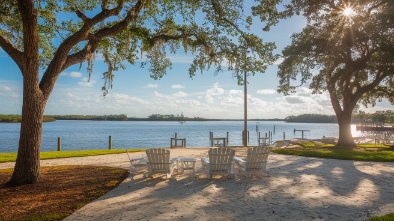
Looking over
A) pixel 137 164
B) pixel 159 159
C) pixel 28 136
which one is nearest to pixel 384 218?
pixel 159 159

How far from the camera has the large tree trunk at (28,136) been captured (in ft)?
26.9

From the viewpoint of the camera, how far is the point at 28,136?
8.20 meters

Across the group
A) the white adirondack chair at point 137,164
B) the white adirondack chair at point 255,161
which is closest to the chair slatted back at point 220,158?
the white adirondack chair at point 255,161

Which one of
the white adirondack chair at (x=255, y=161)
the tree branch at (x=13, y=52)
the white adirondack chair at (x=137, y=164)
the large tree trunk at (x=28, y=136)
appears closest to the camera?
the large tree trunk at (x=28, y=136)

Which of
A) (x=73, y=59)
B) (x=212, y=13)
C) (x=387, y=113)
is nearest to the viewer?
(x=73, y=59)

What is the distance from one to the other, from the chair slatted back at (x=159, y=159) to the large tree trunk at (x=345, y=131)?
17.5 m

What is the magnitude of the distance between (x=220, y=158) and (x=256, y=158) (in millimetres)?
1132

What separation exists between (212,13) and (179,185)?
279 inches

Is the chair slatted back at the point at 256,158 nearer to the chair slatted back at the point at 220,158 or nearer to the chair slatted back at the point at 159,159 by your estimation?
the chair slatted back at the point at 220,158

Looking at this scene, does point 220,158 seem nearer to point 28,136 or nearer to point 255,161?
point 255,161

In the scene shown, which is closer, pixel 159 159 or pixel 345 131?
pixel 159 159

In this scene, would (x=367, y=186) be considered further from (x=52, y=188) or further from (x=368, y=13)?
(x=368, y=13)

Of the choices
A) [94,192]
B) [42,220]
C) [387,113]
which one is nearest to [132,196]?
[94,192]

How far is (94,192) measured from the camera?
744cm
